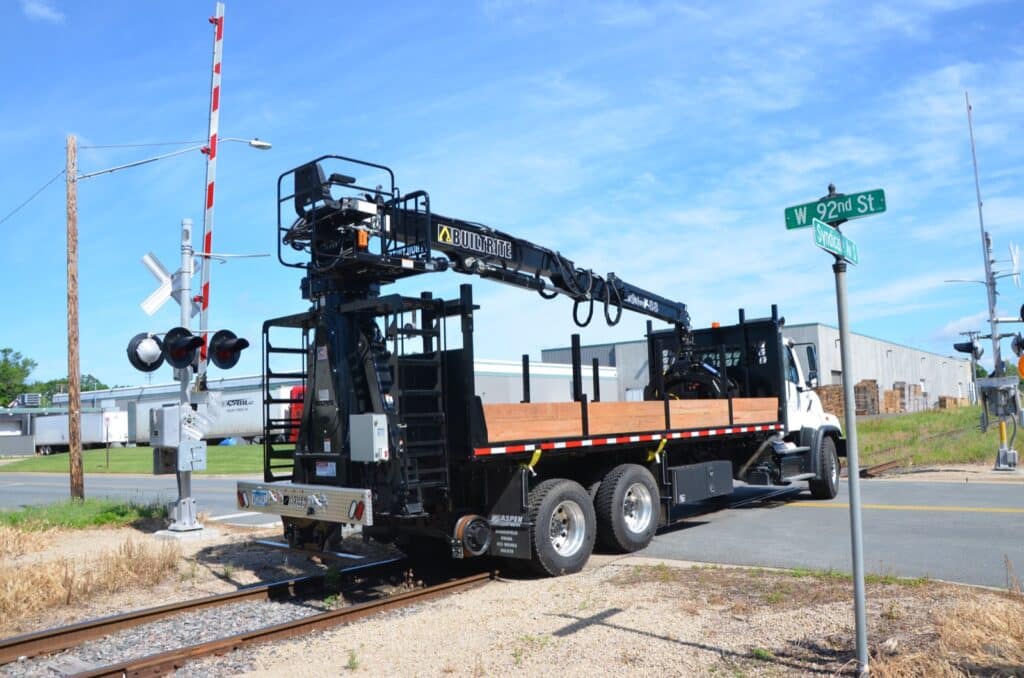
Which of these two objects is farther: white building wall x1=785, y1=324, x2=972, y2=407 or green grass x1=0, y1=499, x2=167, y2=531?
white building wall x1=785, y1=324, x2=972, y2=407

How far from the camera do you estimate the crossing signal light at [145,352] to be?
1191 centimetres

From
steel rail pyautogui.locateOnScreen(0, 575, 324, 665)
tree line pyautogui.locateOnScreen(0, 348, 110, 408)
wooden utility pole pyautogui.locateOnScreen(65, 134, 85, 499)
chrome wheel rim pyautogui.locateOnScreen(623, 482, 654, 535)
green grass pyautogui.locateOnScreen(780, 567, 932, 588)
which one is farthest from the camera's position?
tree line pyautogui.locateOnScreen(0, 348, 110, 408)

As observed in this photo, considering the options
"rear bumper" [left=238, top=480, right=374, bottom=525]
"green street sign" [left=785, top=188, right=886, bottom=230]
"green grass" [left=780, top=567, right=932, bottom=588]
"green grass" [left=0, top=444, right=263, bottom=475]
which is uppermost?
"green street sign" [left=785, top=188, right=886, bottom=230]

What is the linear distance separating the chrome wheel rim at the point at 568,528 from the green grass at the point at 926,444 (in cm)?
1444

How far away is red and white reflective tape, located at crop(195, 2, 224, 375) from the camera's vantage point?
1251 cm

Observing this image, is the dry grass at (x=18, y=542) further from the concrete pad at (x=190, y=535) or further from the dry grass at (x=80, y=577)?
the dry grass at (x=80, y=577)

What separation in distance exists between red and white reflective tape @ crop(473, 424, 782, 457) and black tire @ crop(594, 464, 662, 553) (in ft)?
1.34

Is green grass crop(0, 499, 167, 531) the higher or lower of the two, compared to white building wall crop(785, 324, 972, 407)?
lower

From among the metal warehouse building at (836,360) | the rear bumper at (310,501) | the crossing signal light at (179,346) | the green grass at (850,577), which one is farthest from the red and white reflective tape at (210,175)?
the metal warehouse building at (836,360)

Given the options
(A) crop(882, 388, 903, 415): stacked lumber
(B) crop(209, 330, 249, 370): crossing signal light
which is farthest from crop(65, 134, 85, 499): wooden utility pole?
(A) crop(882, 388, 903, 415): stacked lumber

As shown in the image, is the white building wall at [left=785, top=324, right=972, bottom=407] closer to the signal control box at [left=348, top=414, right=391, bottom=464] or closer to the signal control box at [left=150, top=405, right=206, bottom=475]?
the signal control box at [left=150, top=405, right=206, bottom=475]

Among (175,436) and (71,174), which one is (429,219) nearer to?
(175,436)

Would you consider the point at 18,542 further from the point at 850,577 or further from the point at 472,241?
the point at 850,577

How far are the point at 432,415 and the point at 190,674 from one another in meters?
3.14
